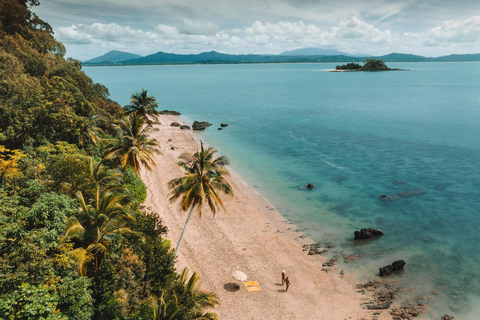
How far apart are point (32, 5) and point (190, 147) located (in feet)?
133

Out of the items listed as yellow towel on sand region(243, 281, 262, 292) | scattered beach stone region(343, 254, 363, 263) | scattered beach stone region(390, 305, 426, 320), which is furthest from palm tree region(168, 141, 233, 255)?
scattered beach stone region(390, 305, 426, 320)

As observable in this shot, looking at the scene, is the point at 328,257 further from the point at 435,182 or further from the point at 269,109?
the point at 269,109

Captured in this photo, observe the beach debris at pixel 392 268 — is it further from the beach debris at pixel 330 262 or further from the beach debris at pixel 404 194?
the beach debris at pixel 404 194

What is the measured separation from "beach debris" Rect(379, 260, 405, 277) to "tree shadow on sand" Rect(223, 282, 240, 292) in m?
13.8

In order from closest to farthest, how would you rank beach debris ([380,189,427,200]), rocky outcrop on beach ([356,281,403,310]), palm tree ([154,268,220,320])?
palm tree ([154,268,220,320])
rocky outcrop on beach ([356,281,403,310])
beach debris ([380,189,427,200])

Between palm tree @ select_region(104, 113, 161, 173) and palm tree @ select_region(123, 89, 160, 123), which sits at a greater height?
palm tree @ select_region(123, 89, 160, 123)

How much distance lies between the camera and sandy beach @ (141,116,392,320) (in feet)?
74.7

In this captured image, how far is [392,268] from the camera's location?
1085 inches

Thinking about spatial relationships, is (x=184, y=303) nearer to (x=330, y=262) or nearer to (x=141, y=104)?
(x=330, y=262)

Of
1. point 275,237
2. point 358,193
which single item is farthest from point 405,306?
point 358,193

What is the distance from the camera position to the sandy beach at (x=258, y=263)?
2277 cm

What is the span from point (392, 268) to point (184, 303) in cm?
2063

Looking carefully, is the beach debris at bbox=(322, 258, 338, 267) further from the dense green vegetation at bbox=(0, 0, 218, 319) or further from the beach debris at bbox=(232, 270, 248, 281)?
the dense green vegetation at bbox=(0, 0, 218, 319)

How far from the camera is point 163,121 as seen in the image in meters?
93.5
